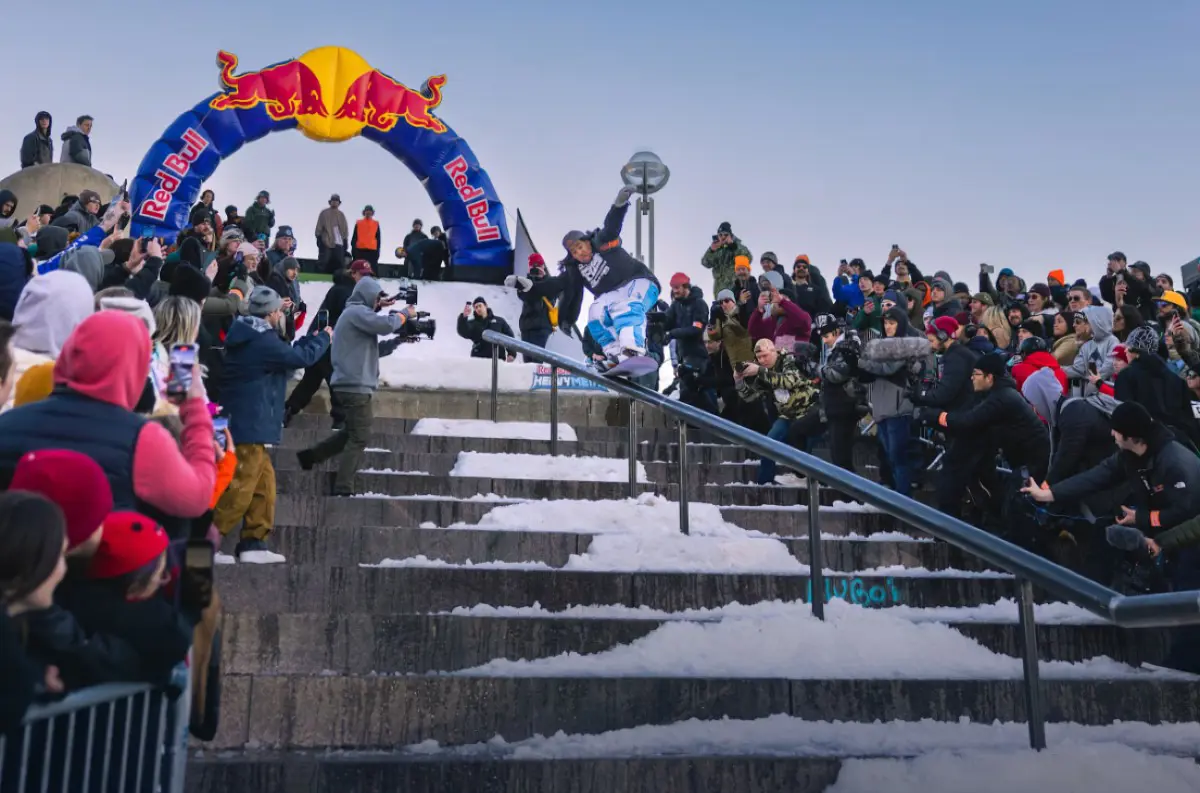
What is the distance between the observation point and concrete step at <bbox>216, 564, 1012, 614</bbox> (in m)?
5.48

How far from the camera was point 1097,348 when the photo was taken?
9344 mm

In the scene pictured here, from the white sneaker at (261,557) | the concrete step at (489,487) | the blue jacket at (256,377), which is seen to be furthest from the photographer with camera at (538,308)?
the white sneaker at (261,557)

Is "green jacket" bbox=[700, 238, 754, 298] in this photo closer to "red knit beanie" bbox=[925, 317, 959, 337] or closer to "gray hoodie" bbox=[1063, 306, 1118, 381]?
"red knit beanie" bbox=[925, 317, 959, 337]

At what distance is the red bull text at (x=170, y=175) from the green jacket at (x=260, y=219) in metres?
1.47

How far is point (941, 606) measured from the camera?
620cm

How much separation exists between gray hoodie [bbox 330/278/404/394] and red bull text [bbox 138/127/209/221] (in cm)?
1106

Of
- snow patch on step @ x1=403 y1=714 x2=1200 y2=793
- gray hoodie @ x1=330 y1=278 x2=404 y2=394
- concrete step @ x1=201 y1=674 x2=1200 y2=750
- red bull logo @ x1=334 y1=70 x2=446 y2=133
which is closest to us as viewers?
snow patch on step @ x1=403 y1=714 x2=1200 y2=793

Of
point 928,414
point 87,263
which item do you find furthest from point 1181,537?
point 87,263

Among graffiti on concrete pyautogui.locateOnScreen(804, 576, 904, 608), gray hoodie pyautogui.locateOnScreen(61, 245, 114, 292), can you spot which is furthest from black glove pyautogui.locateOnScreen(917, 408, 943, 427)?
gray hoodie pyautogui.locateOnScreen(61, 245, 114, 292)

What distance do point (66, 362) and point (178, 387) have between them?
47 centimetres

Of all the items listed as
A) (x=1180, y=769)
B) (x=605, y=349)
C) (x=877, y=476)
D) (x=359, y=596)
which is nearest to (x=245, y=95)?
(x=605, y=349)

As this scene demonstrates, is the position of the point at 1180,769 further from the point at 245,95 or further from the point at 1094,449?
the point at 245,95

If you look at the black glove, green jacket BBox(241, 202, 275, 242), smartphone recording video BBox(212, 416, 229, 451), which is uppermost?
green jacket BBox(241, 202, 275, 242)

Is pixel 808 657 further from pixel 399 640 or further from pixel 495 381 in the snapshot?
pixel 495 381
